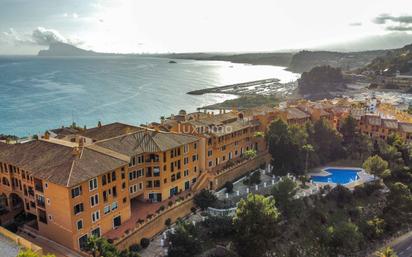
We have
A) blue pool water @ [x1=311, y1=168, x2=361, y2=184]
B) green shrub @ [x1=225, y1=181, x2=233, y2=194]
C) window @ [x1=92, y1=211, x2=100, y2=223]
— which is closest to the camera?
window @ [x1=92, y1=211, x2=100, y2=223]

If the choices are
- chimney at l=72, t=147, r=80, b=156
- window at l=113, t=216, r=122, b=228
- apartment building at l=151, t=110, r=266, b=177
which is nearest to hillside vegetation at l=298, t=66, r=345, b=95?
apartment building at l=151, t=110, r=266, b=177

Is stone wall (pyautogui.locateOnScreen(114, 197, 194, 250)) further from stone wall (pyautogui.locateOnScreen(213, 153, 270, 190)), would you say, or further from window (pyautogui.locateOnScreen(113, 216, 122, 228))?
stone wall (pyautogui.locateOnScreen(213, 153, 270, 190))

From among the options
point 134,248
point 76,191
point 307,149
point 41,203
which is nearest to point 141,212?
point 134,248

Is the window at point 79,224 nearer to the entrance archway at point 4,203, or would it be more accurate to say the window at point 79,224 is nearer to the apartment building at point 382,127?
the entrance archway at point 4,203

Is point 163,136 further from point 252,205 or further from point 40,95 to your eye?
point 40,95

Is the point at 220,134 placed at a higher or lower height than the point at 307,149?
higher

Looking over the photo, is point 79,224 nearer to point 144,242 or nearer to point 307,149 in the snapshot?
point 144,242

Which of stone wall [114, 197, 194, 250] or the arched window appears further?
the arched window
